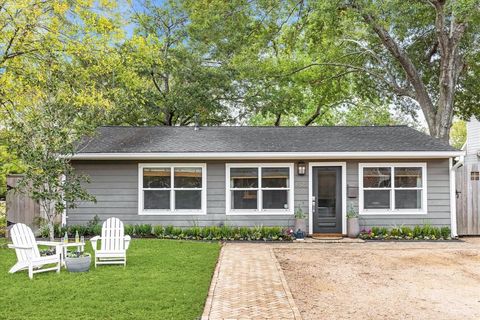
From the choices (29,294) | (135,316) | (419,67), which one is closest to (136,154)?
(29,294)

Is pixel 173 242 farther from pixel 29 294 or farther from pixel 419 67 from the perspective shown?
pixel 419 67

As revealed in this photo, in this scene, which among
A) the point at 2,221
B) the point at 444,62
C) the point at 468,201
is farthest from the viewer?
the point at 444,62

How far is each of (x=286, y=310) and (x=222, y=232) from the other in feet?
20.4

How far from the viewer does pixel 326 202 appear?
11.6 meters

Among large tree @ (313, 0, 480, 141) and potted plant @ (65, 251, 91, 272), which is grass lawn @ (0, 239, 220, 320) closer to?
potted plant @ (65, 251, 91, 272)

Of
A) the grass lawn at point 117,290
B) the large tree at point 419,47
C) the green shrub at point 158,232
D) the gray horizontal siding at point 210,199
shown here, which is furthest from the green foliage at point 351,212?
the large tree at point 419,47

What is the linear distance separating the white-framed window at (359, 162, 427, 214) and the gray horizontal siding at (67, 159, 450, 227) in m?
0.18

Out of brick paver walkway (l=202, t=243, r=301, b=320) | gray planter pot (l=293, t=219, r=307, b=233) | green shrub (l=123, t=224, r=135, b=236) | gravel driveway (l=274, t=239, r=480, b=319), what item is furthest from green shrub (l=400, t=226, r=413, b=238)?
green shrub (l=123, t=224, r=135, b=236)

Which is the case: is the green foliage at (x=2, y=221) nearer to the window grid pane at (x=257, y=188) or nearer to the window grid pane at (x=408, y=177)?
the window grid pane at (x=257, y=188)

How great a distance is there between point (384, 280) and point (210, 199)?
588 centimetres

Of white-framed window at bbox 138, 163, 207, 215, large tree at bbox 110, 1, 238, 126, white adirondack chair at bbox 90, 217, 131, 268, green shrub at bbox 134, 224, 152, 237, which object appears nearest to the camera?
white adirondack chair at bbox 90, 217, 131, 268

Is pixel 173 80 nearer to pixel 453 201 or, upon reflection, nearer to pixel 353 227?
pixel 353 227

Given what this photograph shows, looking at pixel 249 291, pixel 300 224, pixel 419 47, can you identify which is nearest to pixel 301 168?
pixel 300 224

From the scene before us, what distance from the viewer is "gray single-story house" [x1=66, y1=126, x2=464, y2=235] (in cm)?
1147
